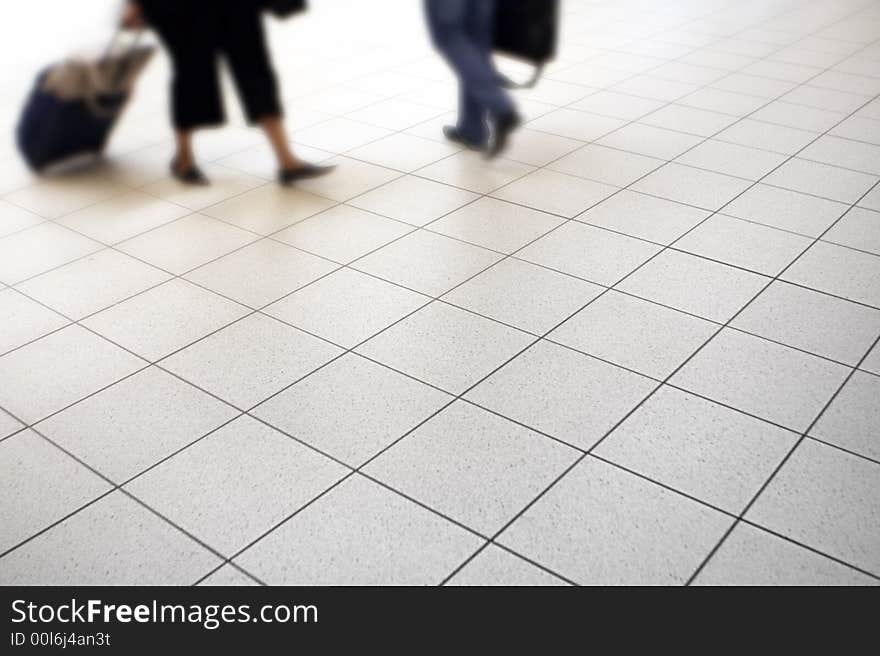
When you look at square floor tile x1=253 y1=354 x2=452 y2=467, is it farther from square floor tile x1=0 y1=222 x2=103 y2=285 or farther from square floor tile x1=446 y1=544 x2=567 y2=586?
square floor tile x1=0 y1=222 x2=103 y2=285

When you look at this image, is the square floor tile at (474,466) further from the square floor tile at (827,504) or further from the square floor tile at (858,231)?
the square floor tile at (858,231)

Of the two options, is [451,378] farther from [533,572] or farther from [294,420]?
[533,572]

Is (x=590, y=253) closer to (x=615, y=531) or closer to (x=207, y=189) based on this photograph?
(x=615, y=531)

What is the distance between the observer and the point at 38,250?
303 cm

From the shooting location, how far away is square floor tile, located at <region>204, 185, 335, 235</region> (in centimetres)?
319

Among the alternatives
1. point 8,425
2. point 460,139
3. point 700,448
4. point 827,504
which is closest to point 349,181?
point 460,139

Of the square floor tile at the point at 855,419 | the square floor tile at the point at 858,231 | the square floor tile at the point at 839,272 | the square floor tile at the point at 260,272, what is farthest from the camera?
the square floor tile at the point at 858,231

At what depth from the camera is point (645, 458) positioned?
6.46 ft

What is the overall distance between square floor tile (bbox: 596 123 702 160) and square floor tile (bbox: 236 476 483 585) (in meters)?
2.35

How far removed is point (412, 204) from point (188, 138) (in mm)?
1020

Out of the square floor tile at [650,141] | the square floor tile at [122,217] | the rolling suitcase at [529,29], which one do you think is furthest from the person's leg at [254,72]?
the square floor tile at [650,141]

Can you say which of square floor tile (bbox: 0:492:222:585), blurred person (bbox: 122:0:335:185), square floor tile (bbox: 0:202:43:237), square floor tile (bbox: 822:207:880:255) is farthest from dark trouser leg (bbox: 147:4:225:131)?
square floor tile (bbox: 822:207:880:255)

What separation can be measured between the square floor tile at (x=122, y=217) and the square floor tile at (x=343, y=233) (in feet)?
1.71

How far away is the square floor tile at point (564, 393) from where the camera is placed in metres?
2.08
